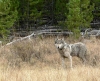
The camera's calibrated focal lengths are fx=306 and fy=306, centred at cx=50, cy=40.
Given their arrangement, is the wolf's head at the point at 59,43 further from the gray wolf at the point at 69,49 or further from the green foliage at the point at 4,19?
the green foliage at the point at 4,19

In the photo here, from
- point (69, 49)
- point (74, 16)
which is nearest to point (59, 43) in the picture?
point (69, 49)

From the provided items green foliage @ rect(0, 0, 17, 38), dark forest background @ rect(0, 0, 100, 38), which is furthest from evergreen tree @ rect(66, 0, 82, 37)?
green foliage @ rect(0, 0, 17, 38)

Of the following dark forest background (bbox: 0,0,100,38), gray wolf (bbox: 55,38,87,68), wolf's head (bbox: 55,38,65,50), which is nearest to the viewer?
wolf's head (bbox: 55,38,65,50)

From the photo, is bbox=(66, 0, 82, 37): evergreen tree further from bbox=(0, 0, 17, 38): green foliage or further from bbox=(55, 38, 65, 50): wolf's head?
bbox=(55, 38, 65, 50): wolf's head

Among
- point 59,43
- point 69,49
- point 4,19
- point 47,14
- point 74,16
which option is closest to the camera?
point 59,43

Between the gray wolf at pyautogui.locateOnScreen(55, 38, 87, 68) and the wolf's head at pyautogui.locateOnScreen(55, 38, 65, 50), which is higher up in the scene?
the wolf's head at pyautogui.locateOnScreen(55, 38, 65, 50)

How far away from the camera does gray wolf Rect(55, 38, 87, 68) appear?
11797 mm

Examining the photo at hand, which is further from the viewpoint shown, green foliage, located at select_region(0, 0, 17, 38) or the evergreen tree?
the evergreen tree

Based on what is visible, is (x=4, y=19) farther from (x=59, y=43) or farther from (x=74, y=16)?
(x=59, y=43)

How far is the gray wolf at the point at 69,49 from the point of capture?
11797 mm

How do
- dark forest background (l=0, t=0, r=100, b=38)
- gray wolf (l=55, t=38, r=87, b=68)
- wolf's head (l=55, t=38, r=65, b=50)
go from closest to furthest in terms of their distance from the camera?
wolf's head (l=55, t=38, r=65, b=50) → gray wolf (l=55, t=38, r=87, b=68) → dark forest background (l=0, t=0, r=100, b=38)

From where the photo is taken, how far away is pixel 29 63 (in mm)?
13875

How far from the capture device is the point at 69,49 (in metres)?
12.5

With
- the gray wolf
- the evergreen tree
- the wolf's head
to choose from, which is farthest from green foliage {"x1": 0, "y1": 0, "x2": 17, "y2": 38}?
the wolf's head
